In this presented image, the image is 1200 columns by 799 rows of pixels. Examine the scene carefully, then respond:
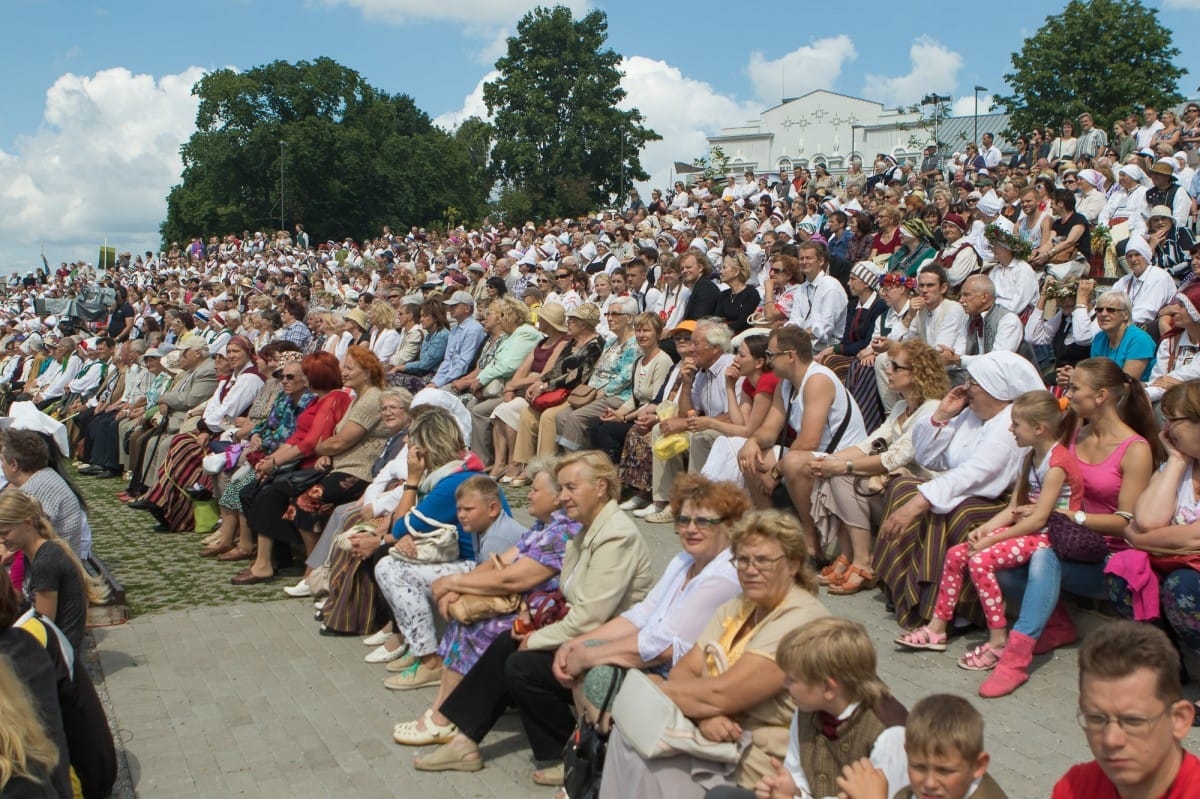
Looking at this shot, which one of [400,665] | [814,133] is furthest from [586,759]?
[814,133]

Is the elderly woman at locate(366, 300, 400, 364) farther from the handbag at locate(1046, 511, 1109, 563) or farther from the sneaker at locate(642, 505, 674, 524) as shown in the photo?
the handbag at locate(1046, 511, 1109, 563)

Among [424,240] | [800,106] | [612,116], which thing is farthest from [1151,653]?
[800,106]

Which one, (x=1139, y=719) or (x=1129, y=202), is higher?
(x=1129, y=202)

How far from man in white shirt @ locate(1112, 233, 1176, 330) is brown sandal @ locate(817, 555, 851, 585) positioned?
3815 mm

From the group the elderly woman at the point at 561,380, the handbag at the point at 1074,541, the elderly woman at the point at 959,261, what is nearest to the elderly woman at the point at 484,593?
the handbag at the point at 1074,541

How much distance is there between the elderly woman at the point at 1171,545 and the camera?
169 inches

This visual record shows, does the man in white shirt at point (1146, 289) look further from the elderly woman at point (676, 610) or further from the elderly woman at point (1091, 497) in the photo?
the elderly woman at point (676, 610)

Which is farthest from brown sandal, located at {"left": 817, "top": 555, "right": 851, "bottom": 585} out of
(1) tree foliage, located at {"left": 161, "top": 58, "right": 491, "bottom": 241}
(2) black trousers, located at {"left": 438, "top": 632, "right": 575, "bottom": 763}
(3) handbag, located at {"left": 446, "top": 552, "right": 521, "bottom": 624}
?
(1) tree foliage, located at {"left": 161, "top": 58, "right": 491, "bottom": 241}

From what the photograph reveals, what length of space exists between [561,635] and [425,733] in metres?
0.90

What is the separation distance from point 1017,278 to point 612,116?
188 feet

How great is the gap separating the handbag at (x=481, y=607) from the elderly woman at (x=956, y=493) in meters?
1.98

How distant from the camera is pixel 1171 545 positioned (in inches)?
171

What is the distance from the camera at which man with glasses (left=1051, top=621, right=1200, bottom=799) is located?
2.26 metres

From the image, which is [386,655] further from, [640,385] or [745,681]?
[640,385]
